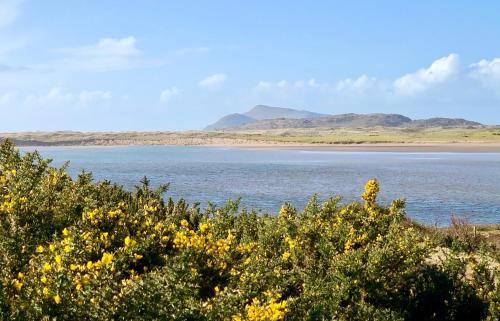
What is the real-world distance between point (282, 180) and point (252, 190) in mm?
10875

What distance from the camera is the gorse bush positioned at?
23.7 ft

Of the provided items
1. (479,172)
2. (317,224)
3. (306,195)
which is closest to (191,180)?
(306,195)

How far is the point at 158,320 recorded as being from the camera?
7.11 meters

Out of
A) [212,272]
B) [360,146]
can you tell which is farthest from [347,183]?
[360,146]

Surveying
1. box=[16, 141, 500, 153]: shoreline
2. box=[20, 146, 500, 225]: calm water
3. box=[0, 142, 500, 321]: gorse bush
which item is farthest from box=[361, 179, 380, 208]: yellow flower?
box=[16, 141, 500, 153]: shoreline

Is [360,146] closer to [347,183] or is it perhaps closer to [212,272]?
[347,183]

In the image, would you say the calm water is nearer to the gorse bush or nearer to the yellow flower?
the yellow flower

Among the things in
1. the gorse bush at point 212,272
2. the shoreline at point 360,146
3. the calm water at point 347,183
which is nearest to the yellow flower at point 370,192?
the gorse bush at point 212,272

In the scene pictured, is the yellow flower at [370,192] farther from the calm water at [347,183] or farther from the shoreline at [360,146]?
the shoreline at [360,146]

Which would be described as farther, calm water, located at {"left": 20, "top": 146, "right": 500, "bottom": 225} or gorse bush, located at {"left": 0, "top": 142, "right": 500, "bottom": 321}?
calm water, located at {"left": 20, "top": 146, "right": 500, "bottom": 225}

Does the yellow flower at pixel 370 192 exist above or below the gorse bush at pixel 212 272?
above

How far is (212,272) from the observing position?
10312 mm

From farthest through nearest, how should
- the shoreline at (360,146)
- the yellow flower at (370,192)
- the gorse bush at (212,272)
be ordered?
the shoreline at (360,146), the yellow flower at (370,192), the gorse bush at (212,272)

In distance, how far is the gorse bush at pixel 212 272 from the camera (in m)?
Answer: 7.23
